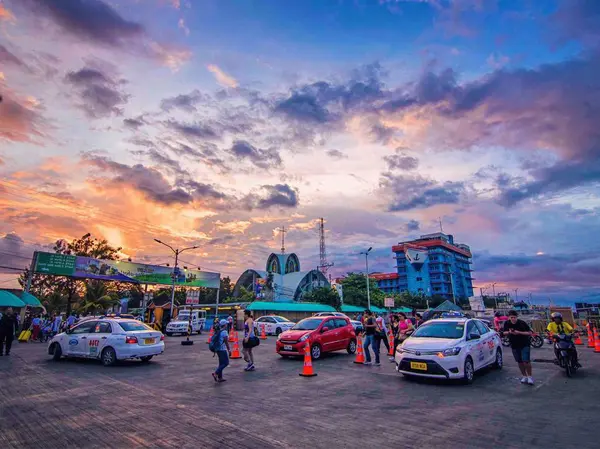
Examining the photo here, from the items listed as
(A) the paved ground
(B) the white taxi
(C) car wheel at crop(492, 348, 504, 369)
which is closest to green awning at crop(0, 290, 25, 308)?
(B) the white taxi

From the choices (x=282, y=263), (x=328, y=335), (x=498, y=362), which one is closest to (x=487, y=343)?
(x=498, y=362)

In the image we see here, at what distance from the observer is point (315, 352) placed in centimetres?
1366

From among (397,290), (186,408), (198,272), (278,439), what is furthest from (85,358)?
(397,290)

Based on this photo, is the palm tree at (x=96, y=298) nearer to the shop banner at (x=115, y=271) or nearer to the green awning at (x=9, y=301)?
A: the shop banner at (x=115, y=271)

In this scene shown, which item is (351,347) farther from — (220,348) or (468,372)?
(220,348)

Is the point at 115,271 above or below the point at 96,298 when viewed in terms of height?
above

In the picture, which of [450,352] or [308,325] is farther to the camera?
[308,325]

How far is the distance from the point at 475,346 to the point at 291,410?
5.62 meters

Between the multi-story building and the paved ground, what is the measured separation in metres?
112

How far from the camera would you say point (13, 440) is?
16.3 feet

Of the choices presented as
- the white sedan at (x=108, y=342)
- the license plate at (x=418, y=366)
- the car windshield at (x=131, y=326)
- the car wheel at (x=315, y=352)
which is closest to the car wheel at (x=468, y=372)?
the license plate at (x=418, y=366)

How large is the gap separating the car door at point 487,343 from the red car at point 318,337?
581 cm

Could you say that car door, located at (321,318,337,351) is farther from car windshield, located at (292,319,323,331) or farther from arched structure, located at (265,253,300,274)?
arched structure, located at (265,253,300,274)

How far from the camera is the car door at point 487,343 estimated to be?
10172 mm
